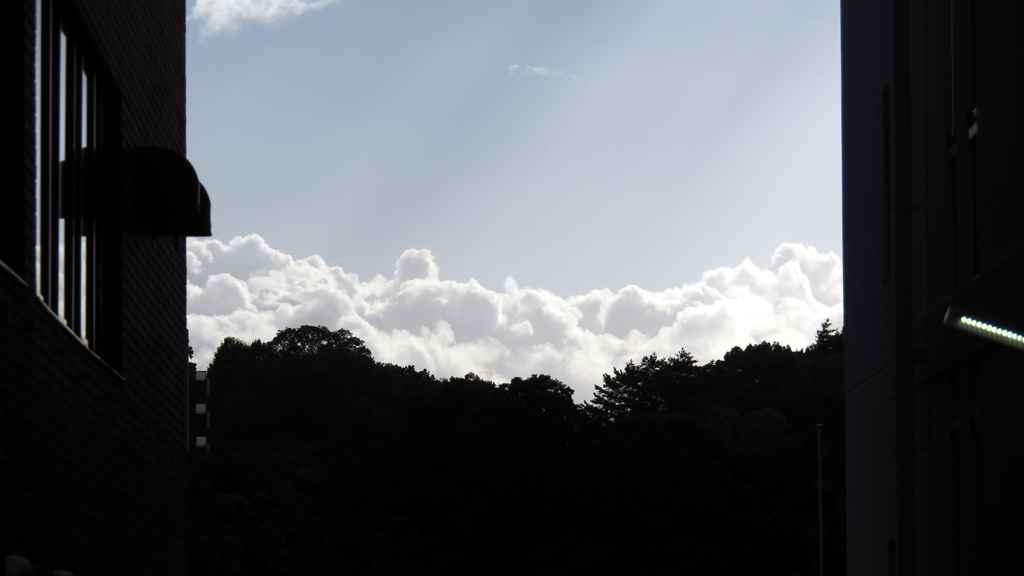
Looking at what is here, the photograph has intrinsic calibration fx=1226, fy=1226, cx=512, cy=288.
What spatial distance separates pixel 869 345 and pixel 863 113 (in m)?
2.96

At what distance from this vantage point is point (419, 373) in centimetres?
10594

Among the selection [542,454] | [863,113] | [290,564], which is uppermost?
[863,113]

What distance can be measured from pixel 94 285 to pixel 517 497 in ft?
154

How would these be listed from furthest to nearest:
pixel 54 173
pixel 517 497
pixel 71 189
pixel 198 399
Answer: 1. pixel 517 497
2. pixel 198 399
3. pixel 71 189
4. pixel 54 173

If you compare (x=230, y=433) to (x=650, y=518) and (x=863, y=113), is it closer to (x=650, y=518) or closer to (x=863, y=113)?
(x=650, y=518)

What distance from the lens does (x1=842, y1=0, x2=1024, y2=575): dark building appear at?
9336 mm

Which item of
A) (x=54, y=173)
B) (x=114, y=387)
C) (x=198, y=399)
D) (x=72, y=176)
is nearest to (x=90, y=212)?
(x=72, y=176)

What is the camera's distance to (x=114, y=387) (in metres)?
10.6

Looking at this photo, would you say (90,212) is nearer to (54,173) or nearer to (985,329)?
(54,173)

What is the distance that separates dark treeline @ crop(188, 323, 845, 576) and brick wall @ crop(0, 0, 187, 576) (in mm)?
37664

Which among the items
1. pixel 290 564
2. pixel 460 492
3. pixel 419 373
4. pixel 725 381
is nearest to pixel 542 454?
pixel 460 492

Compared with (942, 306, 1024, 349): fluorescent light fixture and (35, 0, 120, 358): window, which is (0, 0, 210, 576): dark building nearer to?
(35, 0, 120, 358): window

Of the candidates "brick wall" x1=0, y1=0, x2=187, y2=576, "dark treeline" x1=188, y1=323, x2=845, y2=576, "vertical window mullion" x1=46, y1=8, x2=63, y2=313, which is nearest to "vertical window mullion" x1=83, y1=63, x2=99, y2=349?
"brick wall" x1=0, y1=0, x2=187, y2=576

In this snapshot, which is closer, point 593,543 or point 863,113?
point 863,113
